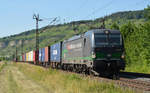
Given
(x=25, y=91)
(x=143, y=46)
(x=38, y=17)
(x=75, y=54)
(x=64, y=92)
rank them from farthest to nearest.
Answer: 1. (x=38, y=17)
2. (x=143, y=46)
3. (x=75, y=54)
4. (x=25, y=91)
5. (x=64, y=92)

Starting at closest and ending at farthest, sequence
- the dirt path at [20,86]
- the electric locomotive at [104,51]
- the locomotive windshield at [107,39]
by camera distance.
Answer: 1. the dirt path at [20,86]
2. the electric locomotive at [104,51]
3. the locomotive windshield at [107,39]

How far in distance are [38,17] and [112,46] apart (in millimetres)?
26217

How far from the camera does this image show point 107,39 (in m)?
19.7

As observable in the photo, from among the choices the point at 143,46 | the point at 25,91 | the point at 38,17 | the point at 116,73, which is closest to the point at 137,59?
the point at 143,46

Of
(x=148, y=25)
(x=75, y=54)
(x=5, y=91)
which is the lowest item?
(x=5, y=91)

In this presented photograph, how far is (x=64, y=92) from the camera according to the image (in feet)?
41.8

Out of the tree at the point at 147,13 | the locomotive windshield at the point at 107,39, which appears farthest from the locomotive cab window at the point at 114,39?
the tree at the point at 147,13

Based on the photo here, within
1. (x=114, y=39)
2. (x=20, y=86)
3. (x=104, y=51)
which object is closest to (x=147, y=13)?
(x=114, y=39)

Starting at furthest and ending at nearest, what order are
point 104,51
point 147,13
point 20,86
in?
point 147,13 → point 104,51 → point 20,86

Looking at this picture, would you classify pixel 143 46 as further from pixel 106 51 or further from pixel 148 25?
pixel 106 51

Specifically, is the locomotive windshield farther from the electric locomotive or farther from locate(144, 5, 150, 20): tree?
locate(144, 5, 150, 20): tree

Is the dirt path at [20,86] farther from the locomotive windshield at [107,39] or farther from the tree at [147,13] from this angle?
the tree at [147,13]

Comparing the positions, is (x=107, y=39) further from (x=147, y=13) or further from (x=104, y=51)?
(x=147, y=13)

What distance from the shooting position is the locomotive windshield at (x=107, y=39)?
19.6 metres
